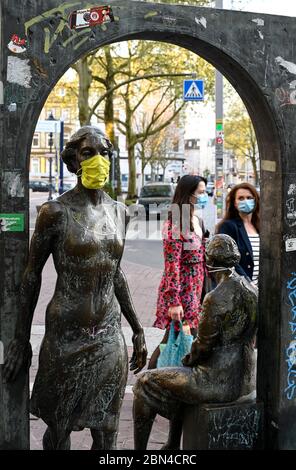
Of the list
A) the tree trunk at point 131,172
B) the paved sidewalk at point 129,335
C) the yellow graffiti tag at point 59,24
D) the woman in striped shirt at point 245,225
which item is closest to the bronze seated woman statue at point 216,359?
the paved sidewalk at point 129,335

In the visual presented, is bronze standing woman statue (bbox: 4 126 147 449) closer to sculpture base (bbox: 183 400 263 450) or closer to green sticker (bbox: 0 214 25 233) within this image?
green sticker (bbox: 0 214 25 233)

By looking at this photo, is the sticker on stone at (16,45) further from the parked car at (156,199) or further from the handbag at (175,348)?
the parked car at (156,199)

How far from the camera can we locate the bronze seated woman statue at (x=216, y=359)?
3.44 metres

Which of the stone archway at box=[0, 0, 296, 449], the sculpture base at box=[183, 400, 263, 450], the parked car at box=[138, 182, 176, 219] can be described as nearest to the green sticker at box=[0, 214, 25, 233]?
→ the stone archway at box=[0, 0, 296, 449]

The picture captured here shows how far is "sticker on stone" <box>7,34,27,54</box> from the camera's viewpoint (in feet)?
10.1

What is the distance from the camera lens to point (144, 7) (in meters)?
3.24

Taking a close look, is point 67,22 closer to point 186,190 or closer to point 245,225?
point 186,190

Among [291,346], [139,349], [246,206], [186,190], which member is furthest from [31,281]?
[246,206]

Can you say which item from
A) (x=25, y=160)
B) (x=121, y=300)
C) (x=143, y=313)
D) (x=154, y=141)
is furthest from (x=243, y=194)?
(x=154, y=141)

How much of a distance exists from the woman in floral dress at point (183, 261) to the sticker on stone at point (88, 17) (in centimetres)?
202

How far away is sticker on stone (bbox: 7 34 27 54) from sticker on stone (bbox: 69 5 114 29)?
249 mm

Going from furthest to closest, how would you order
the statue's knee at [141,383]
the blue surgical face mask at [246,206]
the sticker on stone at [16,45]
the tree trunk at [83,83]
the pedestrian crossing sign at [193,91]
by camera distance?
the tree trunk at [83,83] → the pedestrian crossing sign at [193,91] → the blue surgical face mask at [246,206] → the statue's knee at [141,383] → the sticker on stone at [16,45]

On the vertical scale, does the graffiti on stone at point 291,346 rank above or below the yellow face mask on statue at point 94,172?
below
